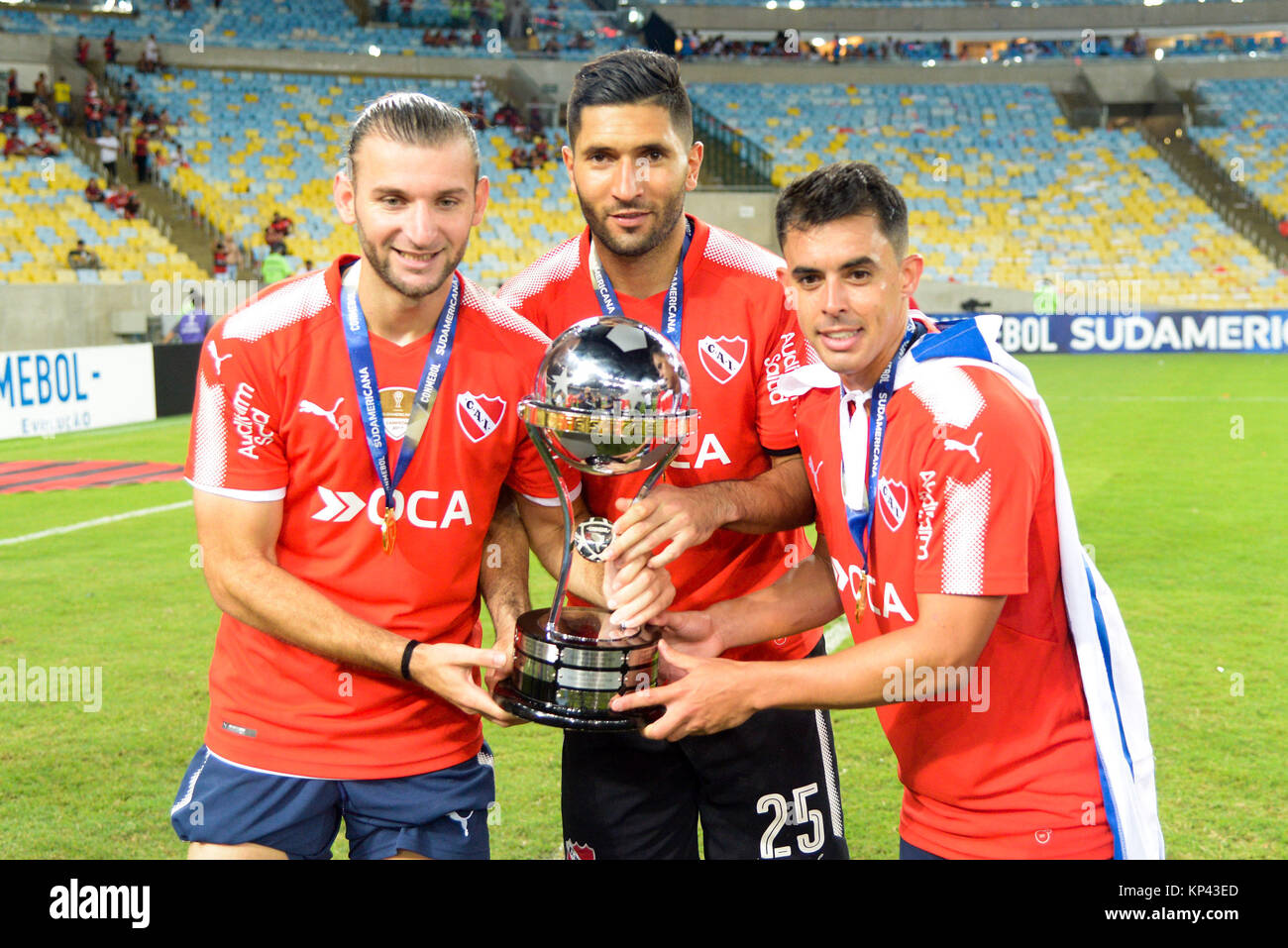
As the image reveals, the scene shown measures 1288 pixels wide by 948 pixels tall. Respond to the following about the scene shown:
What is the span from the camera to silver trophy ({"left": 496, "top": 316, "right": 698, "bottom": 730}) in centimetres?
226

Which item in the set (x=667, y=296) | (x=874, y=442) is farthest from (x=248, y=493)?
(x=874, y=442)

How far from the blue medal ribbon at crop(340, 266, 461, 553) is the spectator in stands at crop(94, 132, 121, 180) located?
2492 cm

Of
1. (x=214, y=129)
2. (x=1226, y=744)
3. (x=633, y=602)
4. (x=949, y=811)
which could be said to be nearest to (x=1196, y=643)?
(x=1226, y=744)

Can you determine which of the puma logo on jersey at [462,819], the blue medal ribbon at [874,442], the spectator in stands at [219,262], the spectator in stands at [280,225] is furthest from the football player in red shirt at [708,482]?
the spectator in stands at [280,225]

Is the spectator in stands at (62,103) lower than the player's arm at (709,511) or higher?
higher

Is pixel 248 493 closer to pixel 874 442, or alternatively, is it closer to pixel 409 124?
pixel 409 124

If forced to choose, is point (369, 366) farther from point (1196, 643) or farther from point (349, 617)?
point (1196, 643)

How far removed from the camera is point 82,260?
69.7 feet

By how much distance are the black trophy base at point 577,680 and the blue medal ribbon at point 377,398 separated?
17.9 inches

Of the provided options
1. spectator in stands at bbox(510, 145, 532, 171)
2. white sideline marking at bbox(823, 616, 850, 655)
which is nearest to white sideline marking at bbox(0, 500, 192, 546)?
white sideline marking at bbox(823, 616, 850, 655)

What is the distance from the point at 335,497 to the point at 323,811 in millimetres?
677

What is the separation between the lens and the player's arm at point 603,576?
2398 mm

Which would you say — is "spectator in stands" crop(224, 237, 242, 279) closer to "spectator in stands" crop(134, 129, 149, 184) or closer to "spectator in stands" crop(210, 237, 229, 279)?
"spectator in stands" crop(210, 237, 229, 279)

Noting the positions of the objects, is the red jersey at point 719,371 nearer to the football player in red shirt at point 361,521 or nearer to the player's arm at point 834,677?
the football player in red shirt at point 361,521
